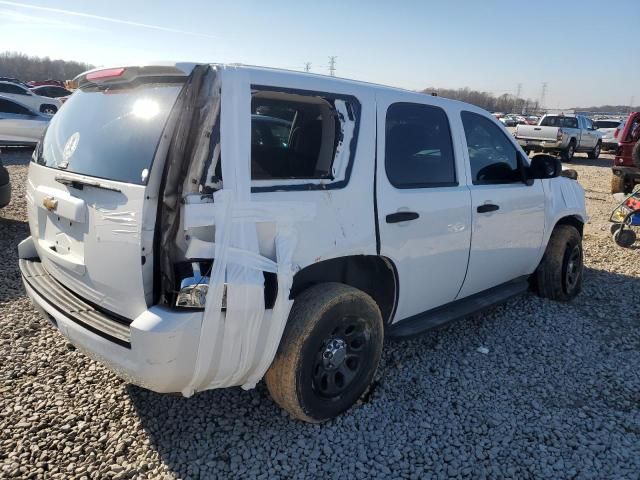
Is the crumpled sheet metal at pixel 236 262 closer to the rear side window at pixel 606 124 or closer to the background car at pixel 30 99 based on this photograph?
the background car at pixel 30 99

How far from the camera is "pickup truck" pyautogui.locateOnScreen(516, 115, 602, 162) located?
1898cm

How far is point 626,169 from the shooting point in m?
10.4

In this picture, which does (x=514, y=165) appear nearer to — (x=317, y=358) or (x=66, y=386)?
(x=317, y=358)

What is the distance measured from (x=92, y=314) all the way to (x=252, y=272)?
93cm

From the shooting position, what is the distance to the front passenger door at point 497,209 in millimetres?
3742

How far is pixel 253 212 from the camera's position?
7.68 feet

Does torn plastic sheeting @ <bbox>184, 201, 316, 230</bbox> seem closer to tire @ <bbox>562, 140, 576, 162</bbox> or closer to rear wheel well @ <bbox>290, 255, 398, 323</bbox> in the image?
rear wheel well @ <bbox>290, 255, 398, 323</bbox>

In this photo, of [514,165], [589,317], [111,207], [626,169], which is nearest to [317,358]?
[111,207]

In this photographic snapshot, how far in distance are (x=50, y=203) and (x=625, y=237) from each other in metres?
7.37

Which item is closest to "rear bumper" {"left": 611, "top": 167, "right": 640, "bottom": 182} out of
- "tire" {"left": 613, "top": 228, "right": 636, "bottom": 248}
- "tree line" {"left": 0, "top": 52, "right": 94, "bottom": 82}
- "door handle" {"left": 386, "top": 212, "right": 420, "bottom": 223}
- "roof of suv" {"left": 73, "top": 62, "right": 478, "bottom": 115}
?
"tire" {"left": 613, "top": 228, "right": 636, "bottom": 248}

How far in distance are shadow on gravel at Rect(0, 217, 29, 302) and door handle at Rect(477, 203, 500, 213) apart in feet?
13.4

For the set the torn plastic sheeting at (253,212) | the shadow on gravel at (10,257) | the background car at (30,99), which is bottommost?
the shadow on gravel at (10,257)

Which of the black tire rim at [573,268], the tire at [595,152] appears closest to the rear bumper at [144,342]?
the black tire rim at [573,268]

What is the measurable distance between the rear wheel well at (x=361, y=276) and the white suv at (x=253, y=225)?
1 cm
